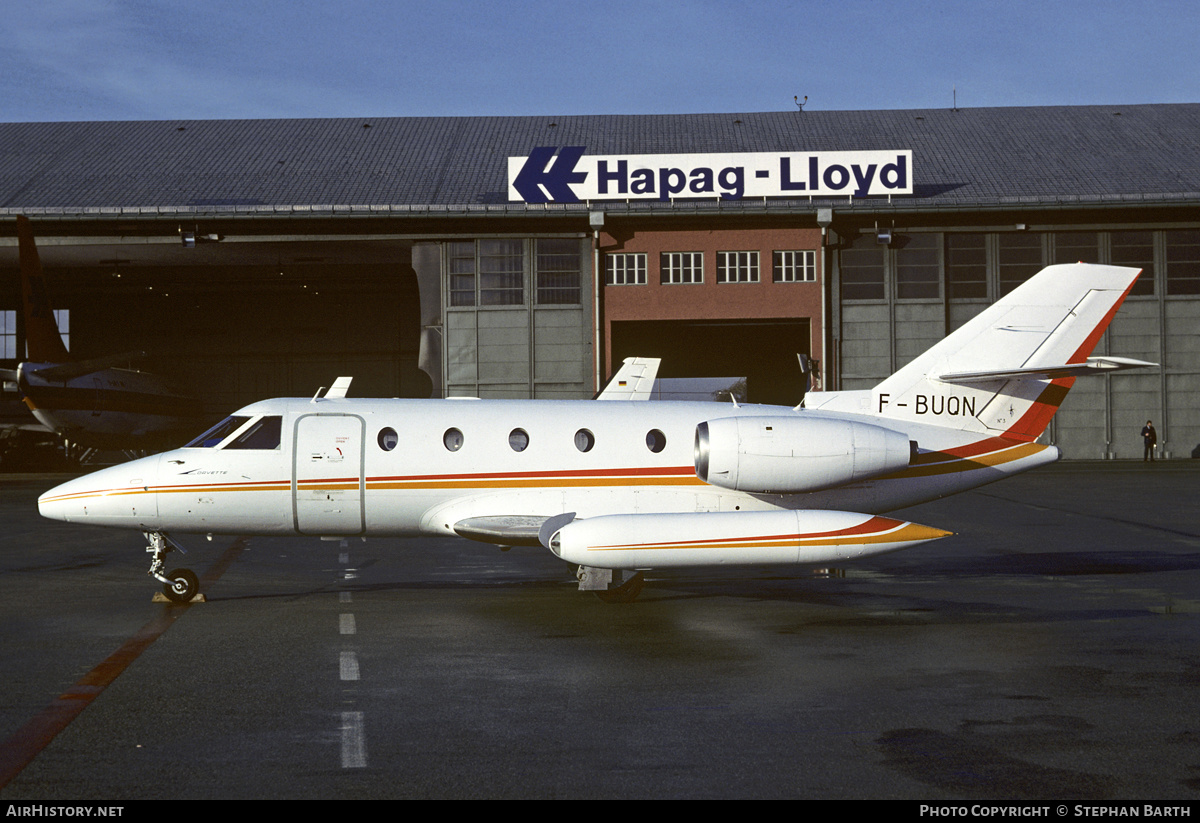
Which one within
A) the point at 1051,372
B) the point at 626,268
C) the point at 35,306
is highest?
the point at 626,268

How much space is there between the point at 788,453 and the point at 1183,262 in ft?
135

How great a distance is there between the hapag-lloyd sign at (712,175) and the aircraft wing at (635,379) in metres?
17.0

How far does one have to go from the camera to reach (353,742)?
8242mm

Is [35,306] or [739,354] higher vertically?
[35,306]

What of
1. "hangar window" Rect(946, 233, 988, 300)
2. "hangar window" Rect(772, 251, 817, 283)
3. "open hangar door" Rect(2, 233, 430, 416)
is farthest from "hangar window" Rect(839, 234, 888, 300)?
"open hangar door" Rect(2, 233, 430, 416)

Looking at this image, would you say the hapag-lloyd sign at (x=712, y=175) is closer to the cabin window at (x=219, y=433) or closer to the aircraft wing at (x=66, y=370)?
the aircraft wing at (x=66, y=370)

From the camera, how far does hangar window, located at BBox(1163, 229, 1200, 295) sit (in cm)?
4881

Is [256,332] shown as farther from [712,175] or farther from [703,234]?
[712,175]

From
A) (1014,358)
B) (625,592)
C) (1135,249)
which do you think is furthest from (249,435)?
(1135,249)

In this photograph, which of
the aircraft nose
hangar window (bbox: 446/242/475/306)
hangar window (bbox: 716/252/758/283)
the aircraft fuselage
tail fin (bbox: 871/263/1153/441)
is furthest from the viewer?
hangar window (bbox: 446/242/475/306)

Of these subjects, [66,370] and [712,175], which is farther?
[712,175]

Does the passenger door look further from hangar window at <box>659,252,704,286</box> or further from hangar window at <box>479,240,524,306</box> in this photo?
hangar window at <box>659,252,704,286</box>

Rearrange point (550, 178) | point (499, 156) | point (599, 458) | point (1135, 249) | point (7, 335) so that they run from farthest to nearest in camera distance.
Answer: point (7, 335) < point (499, 156) < point (1135, 249) < point (550, 178) < point (599, 458)

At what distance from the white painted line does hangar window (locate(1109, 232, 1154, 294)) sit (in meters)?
46.6
